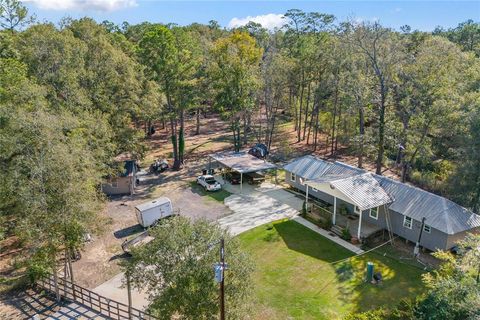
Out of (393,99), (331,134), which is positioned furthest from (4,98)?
(331,134)

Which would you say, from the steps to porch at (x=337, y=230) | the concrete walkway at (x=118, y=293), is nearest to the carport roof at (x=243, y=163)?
the steps to porch at (x=337, y=230)

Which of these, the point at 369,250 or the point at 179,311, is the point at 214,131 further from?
the point at 179,311

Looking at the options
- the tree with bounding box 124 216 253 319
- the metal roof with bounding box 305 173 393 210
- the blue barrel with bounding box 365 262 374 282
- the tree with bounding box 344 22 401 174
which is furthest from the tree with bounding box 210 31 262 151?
the tree with bounding box 124 216 253 319

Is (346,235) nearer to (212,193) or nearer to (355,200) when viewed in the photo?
(355,200)

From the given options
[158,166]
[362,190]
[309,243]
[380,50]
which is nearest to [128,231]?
[309,243]

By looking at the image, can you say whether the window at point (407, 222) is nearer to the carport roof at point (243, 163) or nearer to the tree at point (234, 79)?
→ the carport roof at point (243, 163)

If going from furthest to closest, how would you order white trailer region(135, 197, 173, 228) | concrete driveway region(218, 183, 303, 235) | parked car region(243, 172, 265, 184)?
parked car region(243, 172, 265, 184), concrete driveway region(218, 183, 303, 235), white trailer region(135, 197, 173, 228)

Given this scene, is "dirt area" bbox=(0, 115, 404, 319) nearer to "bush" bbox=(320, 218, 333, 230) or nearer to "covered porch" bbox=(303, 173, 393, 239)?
"bush" bbox=(320, 218, 333, 230)
